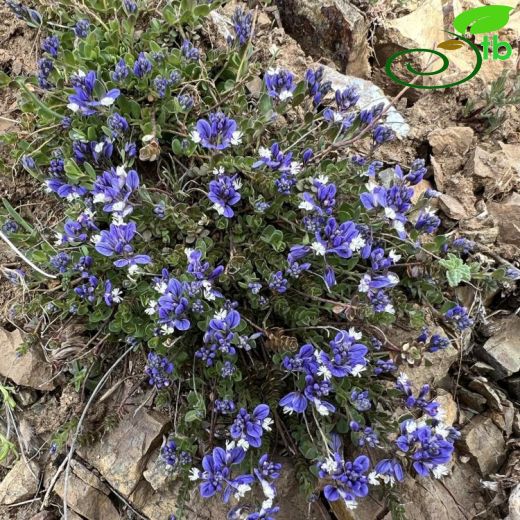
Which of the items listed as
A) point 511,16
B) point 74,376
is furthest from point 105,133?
point 511,16

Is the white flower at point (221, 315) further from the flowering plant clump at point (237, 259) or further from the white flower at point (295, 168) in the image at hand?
the white flower at point (295, 168)

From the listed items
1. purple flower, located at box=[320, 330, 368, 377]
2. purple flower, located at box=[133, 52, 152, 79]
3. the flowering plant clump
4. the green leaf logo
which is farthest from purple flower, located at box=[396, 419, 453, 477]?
the green leaf logo

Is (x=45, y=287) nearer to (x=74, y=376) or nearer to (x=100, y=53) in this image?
(x=74, y=376)

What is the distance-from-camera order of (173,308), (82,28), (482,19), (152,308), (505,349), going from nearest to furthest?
1. (173,308)
2. (152,308)
3. (82,28)
4. (505,349)
5. (482,19)

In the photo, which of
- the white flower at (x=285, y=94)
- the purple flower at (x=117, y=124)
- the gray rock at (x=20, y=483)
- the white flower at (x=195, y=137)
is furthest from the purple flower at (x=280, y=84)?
the gray rock at (x=20, y=483)

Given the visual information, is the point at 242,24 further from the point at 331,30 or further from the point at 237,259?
the point at 237,259

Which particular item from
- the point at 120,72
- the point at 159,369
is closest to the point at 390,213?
the point at 159,369

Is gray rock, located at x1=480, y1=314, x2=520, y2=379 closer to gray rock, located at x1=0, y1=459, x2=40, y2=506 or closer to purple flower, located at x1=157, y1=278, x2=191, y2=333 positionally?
purple flower, located at x1=157, y1=278, x2=191, y2=333
